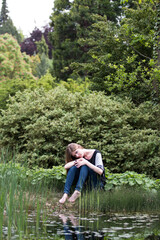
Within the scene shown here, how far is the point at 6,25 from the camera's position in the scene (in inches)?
1864

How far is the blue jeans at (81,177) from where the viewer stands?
18.5 feet

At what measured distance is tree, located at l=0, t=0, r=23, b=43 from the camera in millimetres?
46487

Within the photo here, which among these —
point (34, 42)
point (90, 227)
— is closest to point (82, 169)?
point (90, 227)

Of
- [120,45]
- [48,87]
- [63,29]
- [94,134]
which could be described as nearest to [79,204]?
[94,134]

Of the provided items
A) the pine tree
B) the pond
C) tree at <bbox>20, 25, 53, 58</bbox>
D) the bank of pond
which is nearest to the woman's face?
the bank of pond

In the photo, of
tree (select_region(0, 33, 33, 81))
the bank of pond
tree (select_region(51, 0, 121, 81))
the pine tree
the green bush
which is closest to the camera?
the bank of pond

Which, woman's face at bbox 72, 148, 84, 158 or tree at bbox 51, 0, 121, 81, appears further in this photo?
tree at bbox 51, 0, 121, 81

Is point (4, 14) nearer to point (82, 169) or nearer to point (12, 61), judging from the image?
point (12, 61)

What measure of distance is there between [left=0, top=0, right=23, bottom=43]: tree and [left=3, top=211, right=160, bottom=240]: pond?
4431cm

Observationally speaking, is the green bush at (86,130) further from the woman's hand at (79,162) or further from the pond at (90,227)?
the pond at (90,227)

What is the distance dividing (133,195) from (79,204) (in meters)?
0.86

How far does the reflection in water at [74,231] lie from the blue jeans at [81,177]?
93cm

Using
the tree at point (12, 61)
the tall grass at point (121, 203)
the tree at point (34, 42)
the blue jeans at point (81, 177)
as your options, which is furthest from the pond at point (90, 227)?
the tree at point (34, 42)

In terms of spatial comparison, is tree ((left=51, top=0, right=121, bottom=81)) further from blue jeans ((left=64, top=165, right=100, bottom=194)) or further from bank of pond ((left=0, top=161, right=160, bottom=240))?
bank of pond ((left=0, top=161, right=160, bottom=240))
